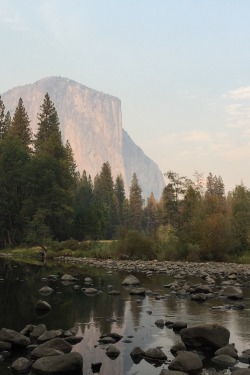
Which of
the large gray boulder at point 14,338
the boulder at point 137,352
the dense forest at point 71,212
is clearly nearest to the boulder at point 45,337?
the large gray boulder at point 14,338

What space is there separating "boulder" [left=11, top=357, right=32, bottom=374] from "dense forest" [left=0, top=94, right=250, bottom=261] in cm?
3691

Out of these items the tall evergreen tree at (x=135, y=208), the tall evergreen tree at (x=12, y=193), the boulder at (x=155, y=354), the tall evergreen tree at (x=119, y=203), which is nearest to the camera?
the boulder at (x=155, y=354)

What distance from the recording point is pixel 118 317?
15.2 meters

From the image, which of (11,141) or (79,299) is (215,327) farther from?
(11,141)

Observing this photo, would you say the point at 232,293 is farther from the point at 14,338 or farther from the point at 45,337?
the point at 14,338

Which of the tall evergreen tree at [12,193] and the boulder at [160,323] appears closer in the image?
the boulder at [160,323]

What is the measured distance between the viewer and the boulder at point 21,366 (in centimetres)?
929

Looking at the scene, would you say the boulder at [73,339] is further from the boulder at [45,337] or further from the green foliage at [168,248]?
the green foliage at [168,248]

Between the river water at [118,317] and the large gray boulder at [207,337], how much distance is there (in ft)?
1.60

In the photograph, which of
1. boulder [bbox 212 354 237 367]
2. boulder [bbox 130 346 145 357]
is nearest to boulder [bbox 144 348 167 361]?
boulder [bbox 130 346 145 357]

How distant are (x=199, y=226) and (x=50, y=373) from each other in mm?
40266

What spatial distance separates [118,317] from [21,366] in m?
6.29

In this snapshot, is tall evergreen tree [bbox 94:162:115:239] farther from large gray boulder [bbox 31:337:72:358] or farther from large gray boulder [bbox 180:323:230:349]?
large gray boulder [bbox 31:337:72:358]

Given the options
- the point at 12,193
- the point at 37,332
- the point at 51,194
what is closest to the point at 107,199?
the point at 51,194
